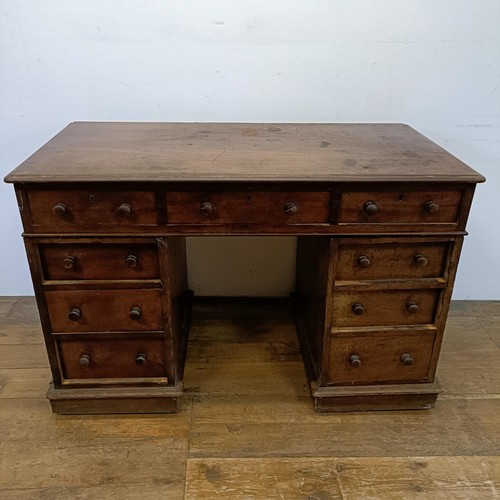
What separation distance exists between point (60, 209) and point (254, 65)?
0.93m

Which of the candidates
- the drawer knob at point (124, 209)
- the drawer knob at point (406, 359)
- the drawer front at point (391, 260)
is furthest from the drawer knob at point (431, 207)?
the drawer knob at point (124, 209)

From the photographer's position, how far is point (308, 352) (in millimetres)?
1742

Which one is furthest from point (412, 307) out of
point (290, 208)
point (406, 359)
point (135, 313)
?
point (135, 313)

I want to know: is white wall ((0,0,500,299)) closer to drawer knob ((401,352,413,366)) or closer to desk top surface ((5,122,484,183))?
desk top surface ((5,122,484,183))

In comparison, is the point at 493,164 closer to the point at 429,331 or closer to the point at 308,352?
the point at 429,331

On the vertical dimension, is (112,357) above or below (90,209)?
below

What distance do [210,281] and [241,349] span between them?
399 millimetres

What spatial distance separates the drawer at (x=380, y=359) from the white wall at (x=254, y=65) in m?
0.86

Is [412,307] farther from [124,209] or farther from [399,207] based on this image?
[124,209]

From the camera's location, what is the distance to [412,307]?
145 centimetres

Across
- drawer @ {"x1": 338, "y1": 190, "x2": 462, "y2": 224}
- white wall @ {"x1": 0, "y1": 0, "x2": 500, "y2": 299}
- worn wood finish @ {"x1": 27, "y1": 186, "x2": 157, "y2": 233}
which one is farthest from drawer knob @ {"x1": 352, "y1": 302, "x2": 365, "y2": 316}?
white wall @ {"x1": 0, "y1": 0, "x2": 500, "y2": 299}

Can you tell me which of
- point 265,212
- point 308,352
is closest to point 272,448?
point 308,352

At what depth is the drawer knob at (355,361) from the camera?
1.51 metres

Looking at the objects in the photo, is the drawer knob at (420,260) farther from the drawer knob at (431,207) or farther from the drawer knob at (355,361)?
the drawer knob at (355,361)
